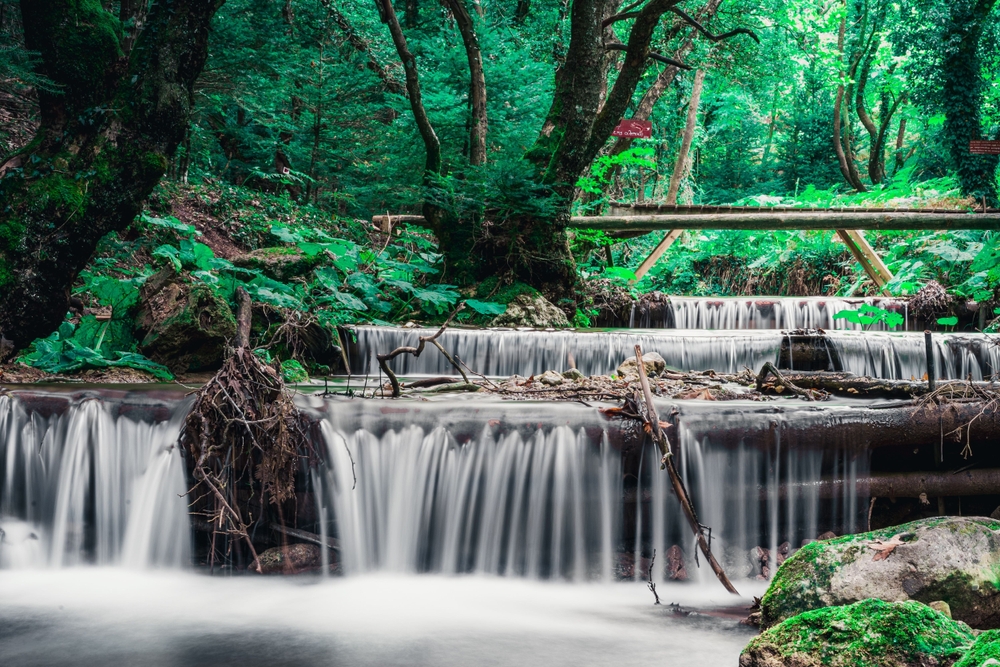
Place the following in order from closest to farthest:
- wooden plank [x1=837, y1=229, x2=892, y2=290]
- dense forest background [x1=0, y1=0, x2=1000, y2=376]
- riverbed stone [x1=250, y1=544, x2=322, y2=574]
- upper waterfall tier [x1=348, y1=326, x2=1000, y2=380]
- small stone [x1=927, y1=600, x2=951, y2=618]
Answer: small stone [x1=927, y1=600, x2=951, y2=618] < riverbed stone [x1=250, y1=544, x2=322, y2=574] < upper waterfall tier [x1=348, y1=326, x2=1000, y2=380] < dense forest background [x1=0, y1=0, x2=1000, y2=376] < wooden plank [x1=837, y1=229, x2=892, y2=290]

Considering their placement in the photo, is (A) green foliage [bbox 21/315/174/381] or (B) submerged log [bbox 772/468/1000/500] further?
(A) green foliage [bbox 21/315/174/381]

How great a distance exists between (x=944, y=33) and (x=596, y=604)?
48.6 feet

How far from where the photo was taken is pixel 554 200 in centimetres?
1065

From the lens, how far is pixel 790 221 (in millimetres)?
12734

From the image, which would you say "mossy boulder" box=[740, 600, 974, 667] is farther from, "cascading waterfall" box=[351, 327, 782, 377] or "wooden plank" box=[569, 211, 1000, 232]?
"wooden plank" box=[569, 211, 1000, 232]

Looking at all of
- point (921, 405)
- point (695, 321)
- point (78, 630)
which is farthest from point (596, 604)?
point (695, 321)

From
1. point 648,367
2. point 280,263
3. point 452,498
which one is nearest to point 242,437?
point 452,498

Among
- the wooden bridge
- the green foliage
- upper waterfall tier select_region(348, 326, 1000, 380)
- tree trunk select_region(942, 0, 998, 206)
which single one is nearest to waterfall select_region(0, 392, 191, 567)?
the green foliage

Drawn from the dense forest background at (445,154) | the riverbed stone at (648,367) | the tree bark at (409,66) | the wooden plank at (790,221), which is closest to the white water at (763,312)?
→ the dense forest background at (445,154)

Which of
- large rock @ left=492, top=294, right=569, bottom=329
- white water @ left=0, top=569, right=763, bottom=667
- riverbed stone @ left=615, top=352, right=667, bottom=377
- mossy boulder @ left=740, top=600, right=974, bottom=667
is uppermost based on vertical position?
large rock @ left=492, top=294, right=569, bottom=329

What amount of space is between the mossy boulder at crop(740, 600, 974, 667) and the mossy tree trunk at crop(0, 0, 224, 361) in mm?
6082

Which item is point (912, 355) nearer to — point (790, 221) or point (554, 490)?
point (790, 221)

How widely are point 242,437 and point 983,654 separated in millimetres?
3347

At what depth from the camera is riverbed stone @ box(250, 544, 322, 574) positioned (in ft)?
13.7
